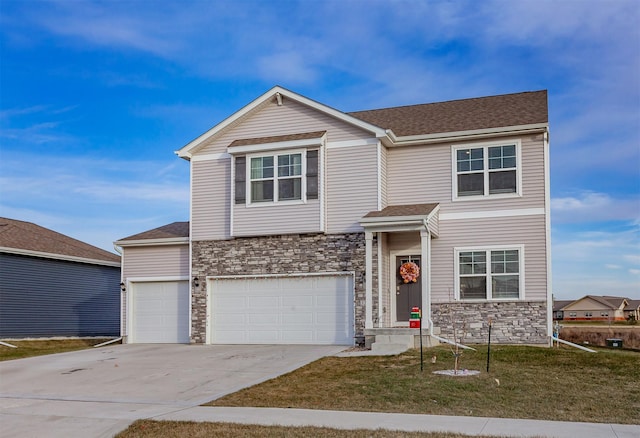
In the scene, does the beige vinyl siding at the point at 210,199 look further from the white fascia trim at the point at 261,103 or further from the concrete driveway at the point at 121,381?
the concrete driveway at the point at 121,381

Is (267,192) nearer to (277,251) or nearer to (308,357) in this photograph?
(277,251)

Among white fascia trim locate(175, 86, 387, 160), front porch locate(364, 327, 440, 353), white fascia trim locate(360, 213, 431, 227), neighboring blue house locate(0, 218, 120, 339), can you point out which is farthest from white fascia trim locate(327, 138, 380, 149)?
neighboring blue house locate(0, 218, 120, 339)

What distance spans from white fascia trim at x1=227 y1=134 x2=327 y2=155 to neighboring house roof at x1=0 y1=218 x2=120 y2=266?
956 cm

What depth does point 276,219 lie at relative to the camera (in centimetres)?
2034

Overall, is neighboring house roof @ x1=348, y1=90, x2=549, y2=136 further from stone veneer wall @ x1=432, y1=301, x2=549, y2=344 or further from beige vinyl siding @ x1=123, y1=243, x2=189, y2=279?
beige vinyl siding @ x1=123, y1=243, x2=189, y2=279

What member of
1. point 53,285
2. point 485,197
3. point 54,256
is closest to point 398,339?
point 485,197

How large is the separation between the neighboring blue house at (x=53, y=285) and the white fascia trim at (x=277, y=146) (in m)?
9.58

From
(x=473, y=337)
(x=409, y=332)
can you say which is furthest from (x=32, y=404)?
(x=473, y=337)

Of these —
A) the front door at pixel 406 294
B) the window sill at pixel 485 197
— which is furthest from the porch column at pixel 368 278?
the window sill at pixel 485 197

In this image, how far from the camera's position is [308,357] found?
1686 centimetres

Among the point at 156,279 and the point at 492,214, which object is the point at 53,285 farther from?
the point at 492,214

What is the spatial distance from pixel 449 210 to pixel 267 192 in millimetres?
5199

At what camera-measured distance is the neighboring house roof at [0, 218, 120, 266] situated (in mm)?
25312

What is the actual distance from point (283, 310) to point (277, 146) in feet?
15.4
